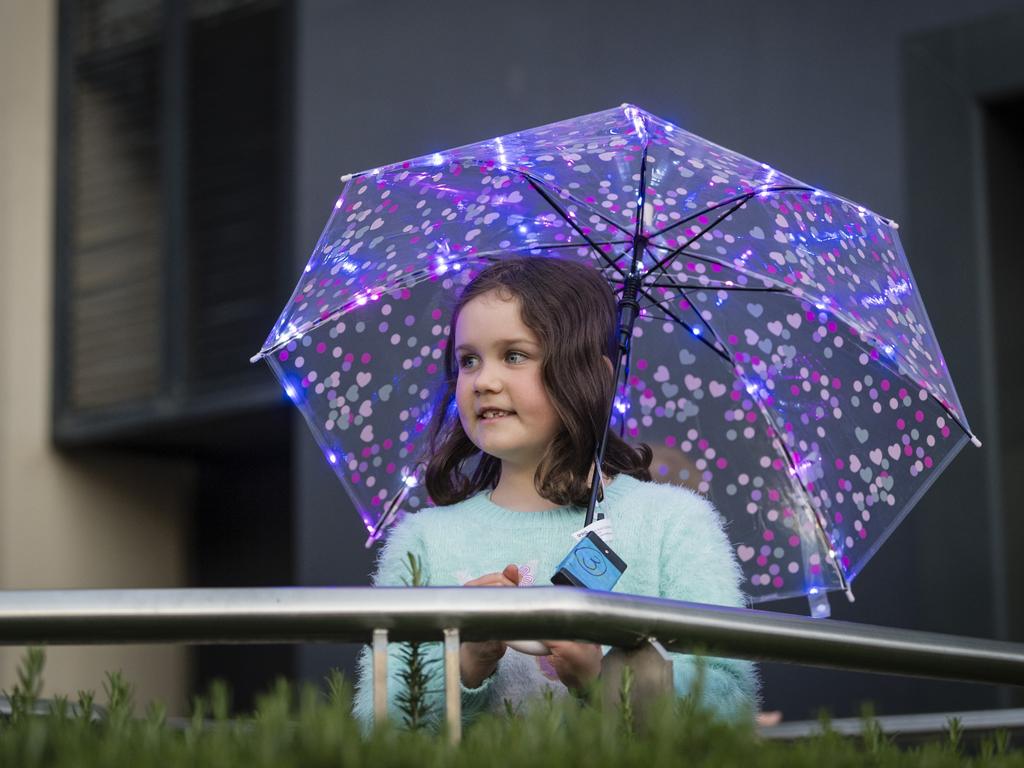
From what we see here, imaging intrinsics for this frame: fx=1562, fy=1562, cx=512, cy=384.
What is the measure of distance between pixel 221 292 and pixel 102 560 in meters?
1.88

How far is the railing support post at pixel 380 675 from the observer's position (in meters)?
1.81

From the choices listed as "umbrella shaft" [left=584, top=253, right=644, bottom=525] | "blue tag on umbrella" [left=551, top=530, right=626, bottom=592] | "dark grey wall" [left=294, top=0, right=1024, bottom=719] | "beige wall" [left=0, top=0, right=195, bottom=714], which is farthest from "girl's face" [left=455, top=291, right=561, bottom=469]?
"beige wall" [left=0, top=0, right=195, bottom=714]

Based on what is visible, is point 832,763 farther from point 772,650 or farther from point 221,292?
point 221,292

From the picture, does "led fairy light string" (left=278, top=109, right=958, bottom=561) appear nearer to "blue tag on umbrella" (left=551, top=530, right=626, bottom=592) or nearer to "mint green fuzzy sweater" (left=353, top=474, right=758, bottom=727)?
"mint green fuzzy sweater" (left=353, top=474, right=758, bottom=727)

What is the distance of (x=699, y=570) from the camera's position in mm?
2797

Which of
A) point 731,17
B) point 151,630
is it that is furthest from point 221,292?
point 151,630

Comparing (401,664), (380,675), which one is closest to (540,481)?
(401,664)

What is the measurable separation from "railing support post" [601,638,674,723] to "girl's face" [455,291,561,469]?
3.25ft

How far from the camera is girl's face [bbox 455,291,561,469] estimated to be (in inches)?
115

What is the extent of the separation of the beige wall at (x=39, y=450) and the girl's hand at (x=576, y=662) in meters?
6.06

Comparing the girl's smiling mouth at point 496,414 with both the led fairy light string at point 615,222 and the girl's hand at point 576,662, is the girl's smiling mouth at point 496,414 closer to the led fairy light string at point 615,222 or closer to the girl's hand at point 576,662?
the led fairy light string at point 615,222

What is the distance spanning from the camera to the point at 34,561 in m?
8.36

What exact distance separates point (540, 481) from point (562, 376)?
0.67 feet

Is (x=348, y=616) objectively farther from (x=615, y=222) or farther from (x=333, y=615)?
(x=615, y=222)
